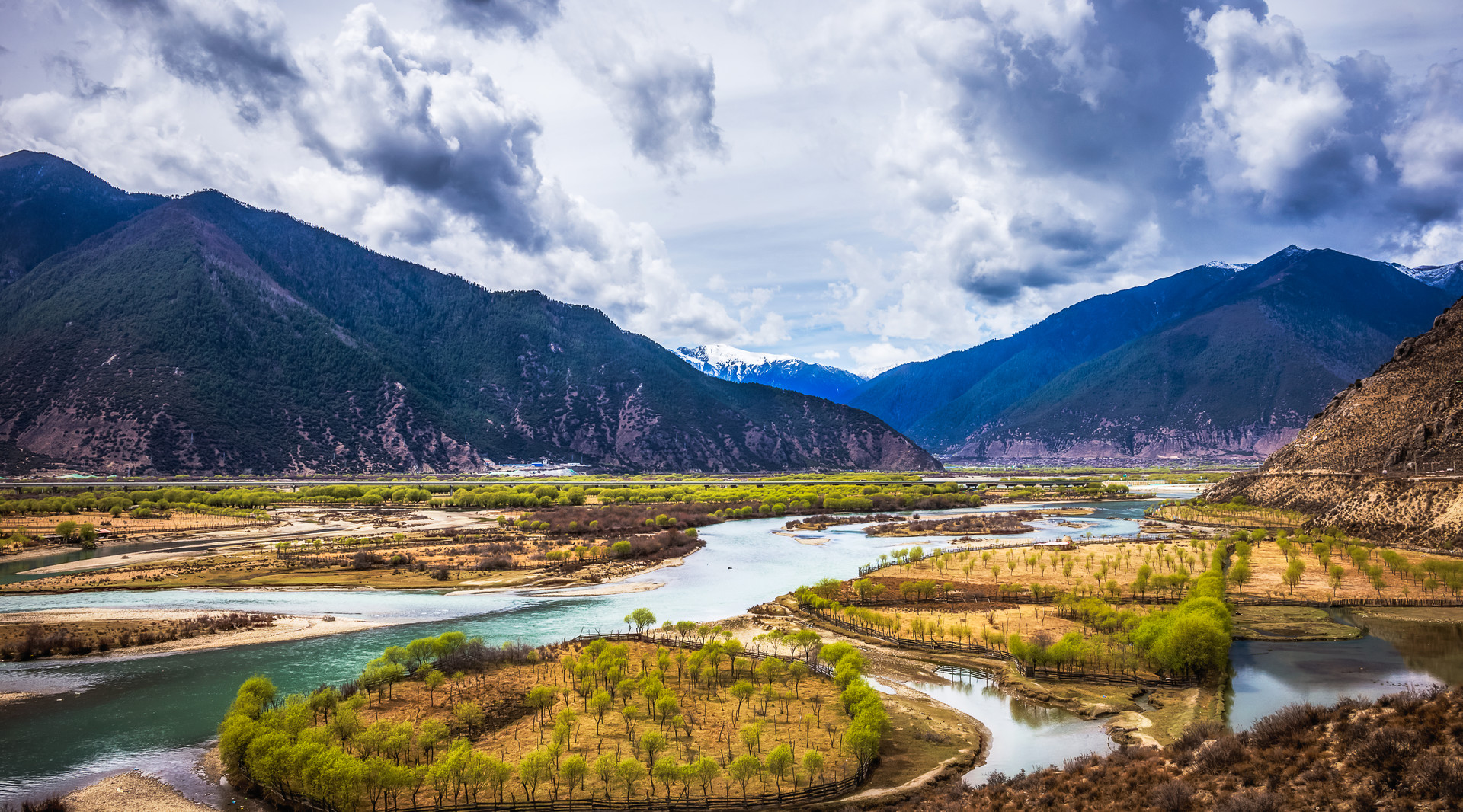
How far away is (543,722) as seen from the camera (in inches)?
1145

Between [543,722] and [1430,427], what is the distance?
97322 mm

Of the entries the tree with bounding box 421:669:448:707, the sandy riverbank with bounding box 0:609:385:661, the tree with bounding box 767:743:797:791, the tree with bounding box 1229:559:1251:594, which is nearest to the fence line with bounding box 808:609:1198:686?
the tree with bounding box 767:743:797:791

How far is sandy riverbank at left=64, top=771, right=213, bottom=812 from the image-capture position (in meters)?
22.8

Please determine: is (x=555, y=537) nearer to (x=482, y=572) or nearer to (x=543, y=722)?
(x=482, y=572)

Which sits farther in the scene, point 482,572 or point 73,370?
point 73,370

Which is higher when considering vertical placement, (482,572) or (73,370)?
(73,370)

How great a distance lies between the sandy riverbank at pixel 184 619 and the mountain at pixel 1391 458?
287 ft

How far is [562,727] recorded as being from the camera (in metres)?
26.0

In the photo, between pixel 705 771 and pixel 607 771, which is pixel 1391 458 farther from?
pixel 607 771

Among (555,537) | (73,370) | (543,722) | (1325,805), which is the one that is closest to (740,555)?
(555,537)

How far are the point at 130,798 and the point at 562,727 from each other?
13088 millimetres

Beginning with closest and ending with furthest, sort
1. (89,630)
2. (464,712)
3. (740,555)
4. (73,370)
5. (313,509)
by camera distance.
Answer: (464,712) → (89,630) → (740,555) → (313,509) → (73,370)

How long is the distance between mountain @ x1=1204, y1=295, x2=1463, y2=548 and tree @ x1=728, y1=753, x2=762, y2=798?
72732mm

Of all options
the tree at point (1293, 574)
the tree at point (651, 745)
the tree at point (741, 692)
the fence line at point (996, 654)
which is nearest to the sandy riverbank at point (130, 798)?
the tree at point (651, 745)
